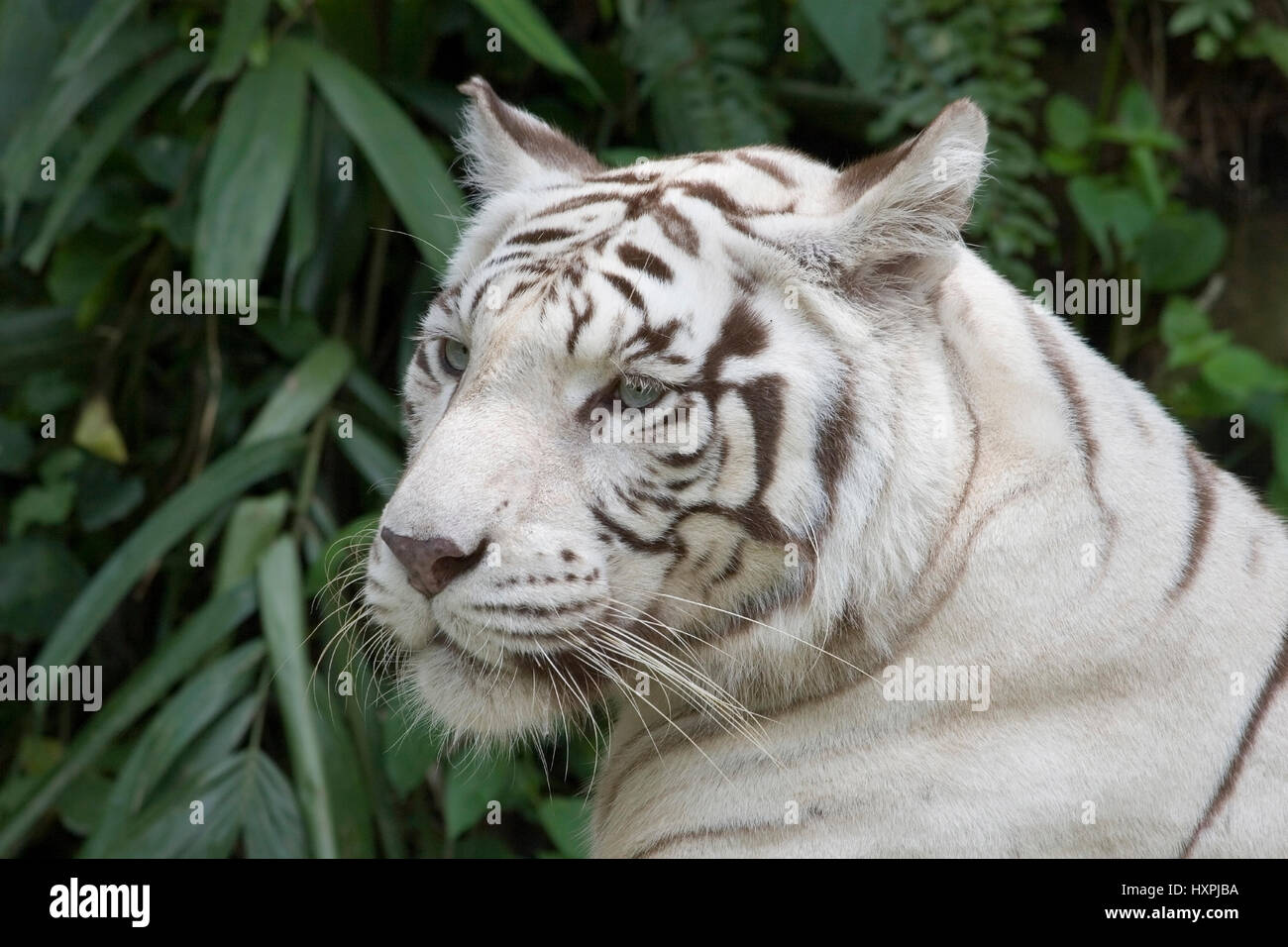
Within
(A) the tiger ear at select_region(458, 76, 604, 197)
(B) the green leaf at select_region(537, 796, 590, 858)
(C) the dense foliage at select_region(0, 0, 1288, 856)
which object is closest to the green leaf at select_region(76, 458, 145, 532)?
(C) the dense foliage at select_region(0, 0, 1288, 856)

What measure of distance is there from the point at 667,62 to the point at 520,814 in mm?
1668

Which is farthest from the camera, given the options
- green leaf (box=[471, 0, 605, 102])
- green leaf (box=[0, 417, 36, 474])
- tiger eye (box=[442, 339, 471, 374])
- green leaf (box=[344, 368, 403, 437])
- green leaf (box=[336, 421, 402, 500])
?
green leaf (box=[0, 417, 36, 474])

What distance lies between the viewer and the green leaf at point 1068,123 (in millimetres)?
3248

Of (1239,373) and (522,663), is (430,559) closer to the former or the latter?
(522,663)

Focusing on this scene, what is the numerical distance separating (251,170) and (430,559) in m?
1.66

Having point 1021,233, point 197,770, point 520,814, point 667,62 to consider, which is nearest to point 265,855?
point 197,770

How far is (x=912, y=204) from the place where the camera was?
1359mm

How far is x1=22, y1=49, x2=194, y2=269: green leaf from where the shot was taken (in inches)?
106

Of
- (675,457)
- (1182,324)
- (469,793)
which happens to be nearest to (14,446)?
(469,793)

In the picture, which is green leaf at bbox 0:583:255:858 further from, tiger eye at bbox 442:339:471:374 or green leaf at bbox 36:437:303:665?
tiger eye at bbox 442:339:471:374

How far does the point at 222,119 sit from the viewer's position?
9.01ft

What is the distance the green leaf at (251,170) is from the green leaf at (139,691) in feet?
2.10

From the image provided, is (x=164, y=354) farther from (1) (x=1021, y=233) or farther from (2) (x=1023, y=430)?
(2) (x=1023, y=430)

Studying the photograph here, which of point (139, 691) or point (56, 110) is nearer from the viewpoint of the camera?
point (139, 691)
